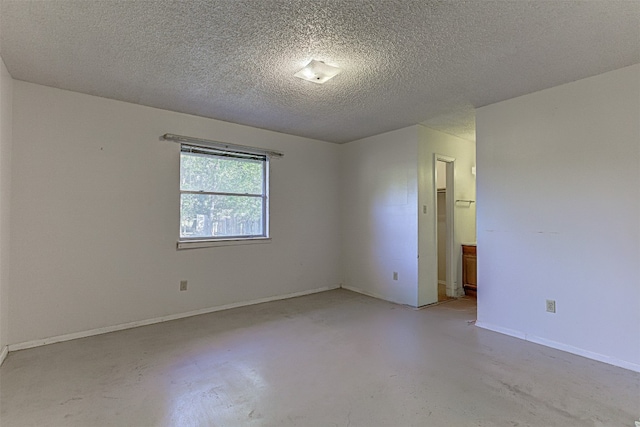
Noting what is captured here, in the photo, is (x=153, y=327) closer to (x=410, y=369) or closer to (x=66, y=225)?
(x=66, y=225)

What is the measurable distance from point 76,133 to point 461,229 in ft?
16.8

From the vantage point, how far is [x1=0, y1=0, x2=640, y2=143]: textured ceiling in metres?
1.84

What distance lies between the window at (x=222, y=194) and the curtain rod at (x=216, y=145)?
61 millimetres

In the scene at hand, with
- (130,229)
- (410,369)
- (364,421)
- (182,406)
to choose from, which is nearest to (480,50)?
(410,369)

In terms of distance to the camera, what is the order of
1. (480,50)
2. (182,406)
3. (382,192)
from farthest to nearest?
(382,192) → (480,50) → (182,406)

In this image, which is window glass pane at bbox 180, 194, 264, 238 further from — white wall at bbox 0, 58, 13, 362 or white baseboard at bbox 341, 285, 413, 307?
white baseboard at bbox 341, 285, 413, 307

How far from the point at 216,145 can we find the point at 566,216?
388 centimetres

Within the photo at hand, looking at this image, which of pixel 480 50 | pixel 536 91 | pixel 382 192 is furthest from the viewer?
pixel 382 192

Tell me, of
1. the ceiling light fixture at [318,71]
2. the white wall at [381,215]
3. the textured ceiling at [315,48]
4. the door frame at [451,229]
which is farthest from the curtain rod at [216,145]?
the door frame at [451,229]

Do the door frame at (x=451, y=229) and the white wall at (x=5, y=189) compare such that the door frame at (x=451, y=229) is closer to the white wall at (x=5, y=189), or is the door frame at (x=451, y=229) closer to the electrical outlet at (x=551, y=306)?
the electrical outlet at (x=551, y=306)

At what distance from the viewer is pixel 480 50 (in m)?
2.28

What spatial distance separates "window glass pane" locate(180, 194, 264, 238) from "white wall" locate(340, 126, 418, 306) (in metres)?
1.59

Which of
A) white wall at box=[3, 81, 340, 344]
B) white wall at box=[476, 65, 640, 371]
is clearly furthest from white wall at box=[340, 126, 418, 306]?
white wall at box=[3, 81, 340, 344]

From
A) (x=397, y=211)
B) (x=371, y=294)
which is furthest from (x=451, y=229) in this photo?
(x=371, y=294)
